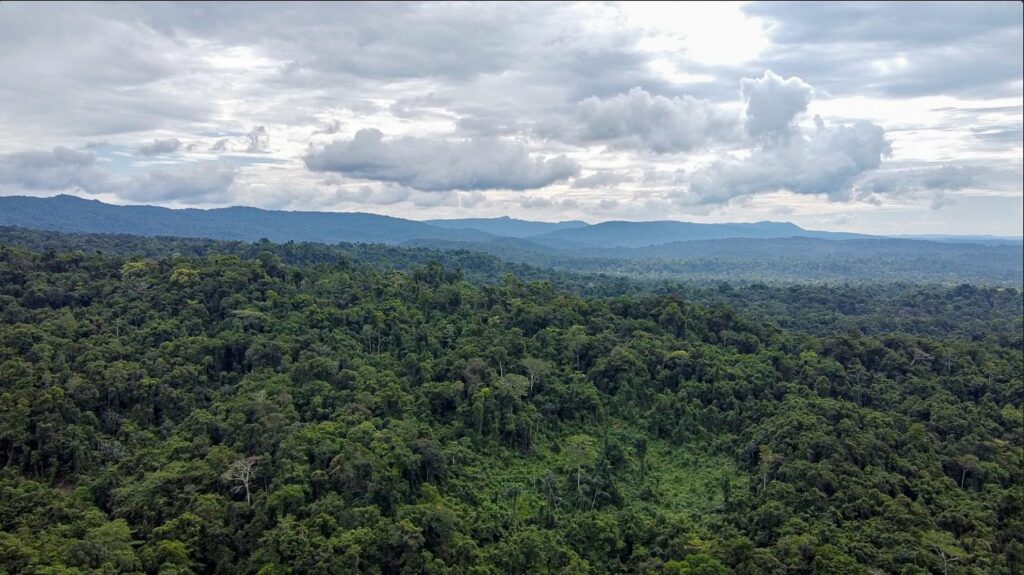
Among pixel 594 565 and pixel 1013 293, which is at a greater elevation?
pixel 1013 293

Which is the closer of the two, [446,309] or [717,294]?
[446,309]

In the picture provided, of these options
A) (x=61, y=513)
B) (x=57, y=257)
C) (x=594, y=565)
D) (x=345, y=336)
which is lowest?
(x=594, y=565)

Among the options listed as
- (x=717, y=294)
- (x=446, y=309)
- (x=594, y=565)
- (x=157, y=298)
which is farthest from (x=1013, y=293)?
(x=157, y=298)

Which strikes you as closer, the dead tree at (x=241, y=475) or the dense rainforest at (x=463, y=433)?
the dense rainforest at (x=463, y=433)

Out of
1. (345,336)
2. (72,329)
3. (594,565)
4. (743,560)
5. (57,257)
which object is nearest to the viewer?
(743,560)

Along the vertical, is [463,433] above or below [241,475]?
below

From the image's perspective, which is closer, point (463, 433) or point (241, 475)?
point (241, 475)

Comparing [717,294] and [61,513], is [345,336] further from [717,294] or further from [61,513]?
[717,294]

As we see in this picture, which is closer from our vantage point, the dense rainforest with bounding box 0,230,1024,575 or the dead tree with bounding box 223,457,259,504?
the dense rainforest with bounding box 0,230,1024,575
